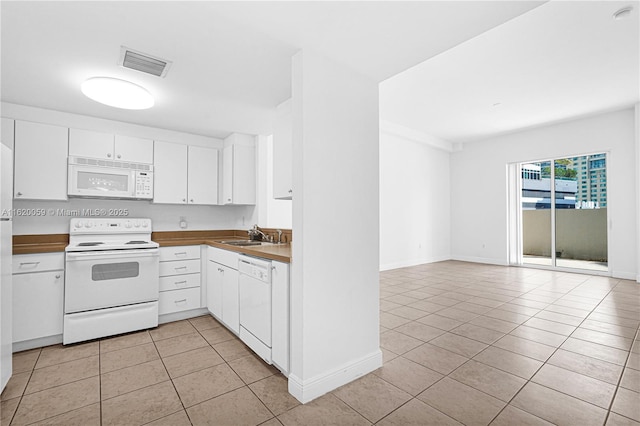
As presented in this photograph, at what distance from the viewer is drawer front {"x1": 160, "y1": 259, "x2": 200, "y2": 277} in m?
3.46

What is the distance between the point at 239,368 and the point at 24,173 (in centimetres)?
290

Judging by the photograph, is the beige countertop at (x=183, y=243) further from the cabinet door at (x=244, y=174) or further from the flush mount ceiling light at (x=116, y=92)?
the flush mount ceiling light at (x=116, y=92)

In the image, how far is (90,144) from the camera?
3.36m

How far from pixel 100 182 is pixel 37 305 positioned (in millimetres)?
1348

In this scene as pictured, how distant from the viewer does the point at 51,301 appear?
283 cm

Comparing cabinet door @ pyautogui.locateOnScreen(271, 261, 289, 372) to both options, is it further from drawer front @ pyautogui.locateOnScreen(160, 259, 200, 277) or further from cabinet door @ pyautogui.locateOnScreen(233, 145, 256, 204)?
cabinet door @ pyautogui.locateOnScreen(233, 145, 256, 204)

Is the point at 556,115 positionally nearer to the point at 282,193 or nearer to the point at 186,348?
the point at 282,193

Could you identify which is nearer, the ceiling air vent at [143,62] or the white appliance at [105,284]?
the ceiling air vent at [143,62]

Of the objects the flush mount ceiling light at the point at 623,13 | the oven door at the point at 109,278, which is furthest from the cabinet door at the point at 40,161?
the flush mount ceiling light at the point at 623,13

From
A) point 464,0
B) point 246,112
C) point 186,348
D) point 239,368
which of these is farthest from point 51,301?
point 464,0

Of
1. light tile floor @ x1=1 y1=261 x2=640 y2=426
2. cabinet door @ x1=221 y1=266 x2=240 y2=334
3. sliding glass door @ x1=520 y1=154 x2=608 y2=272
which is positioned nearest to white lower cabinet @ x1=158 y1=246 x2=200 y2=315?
light tile floor @ x1=1 y1=261 x2=640 y2=426

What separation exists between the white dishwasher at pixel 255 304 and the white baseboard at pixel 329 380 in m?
0.43

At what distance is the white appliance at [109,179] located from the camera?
324 cm

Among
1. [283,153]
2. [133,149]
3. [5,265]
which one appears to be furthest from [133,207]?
[283,153]
